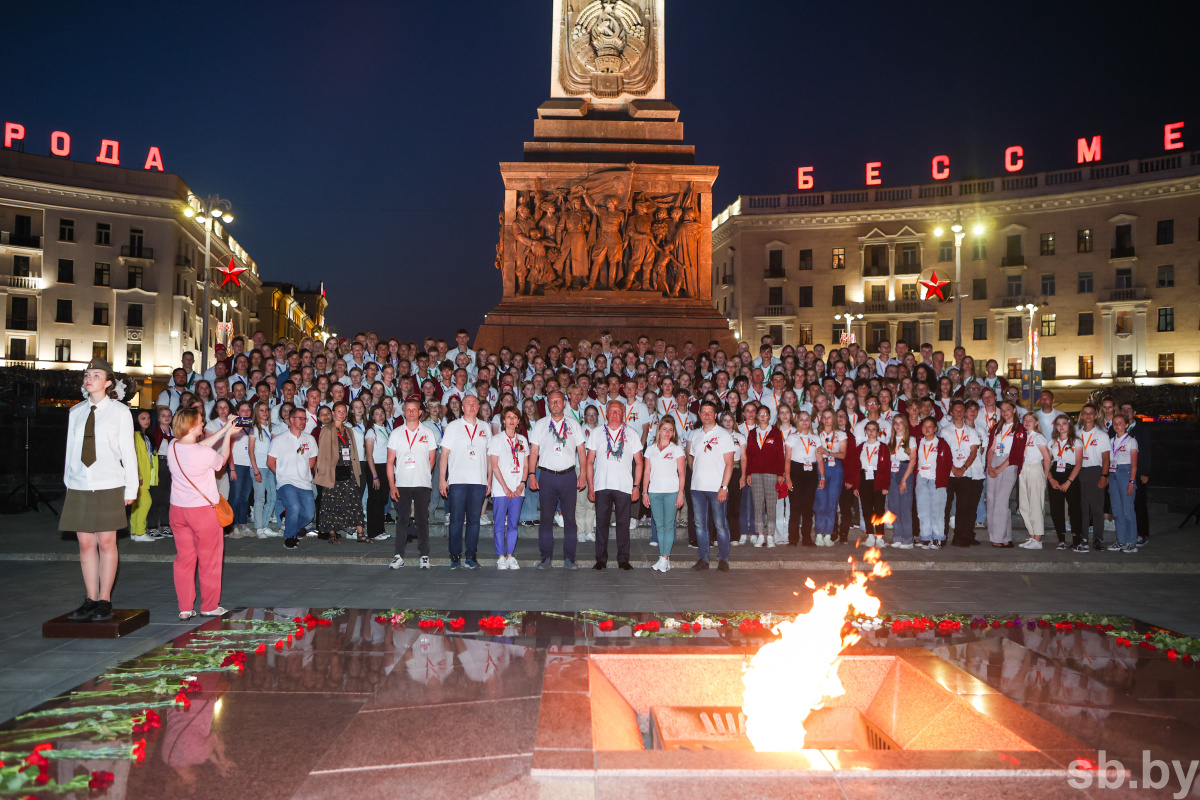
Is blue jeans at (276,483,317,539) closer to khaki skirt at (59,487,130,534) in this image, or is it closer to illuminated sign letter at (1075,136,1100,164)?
khaki skirt at (59,487,130,534)

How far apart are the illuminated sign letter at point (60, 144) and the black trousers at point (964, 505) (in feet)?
193

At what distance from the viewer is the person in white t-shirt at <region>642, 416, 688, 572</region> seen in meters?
9.45

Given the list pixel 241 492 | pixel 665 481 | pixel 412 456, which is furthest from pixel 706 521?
pixel 241 492

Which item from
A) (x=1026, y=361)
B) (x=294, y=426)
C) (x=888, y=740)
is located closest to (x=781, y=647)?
(x=888, y=740)

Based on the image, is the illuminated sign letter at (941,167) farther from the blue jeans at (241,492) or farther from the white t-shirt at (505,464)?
the blue jeans at (241,492)

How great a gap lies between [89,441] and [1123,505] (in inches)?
476

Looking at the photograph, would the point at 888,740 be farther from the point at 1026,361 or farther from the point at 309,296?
the point at 309,296

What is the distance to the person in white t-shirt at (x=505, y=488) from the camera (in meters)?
9.47

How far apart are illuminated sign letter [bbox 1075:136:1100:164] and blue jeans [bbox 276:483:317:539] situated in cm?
5577

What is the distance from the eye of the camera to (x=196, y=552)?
6.95 meters

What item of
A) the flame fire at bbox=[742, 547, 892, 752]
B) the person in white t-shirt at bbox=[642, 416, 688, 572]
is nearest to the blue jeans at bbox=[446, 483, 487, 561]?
the person in white t-shirt at bbox=[642, 416, 688, 572]

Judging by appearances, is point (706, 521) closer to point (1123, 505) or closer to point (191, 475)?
point (191, 475)

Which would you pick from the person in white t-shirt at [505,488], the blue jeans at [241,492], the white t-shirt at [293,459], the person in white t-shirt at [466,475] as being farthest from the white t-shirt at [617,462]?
the blue jeans at [241,492]

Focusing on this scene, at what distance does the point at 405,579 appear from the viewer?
871cm
